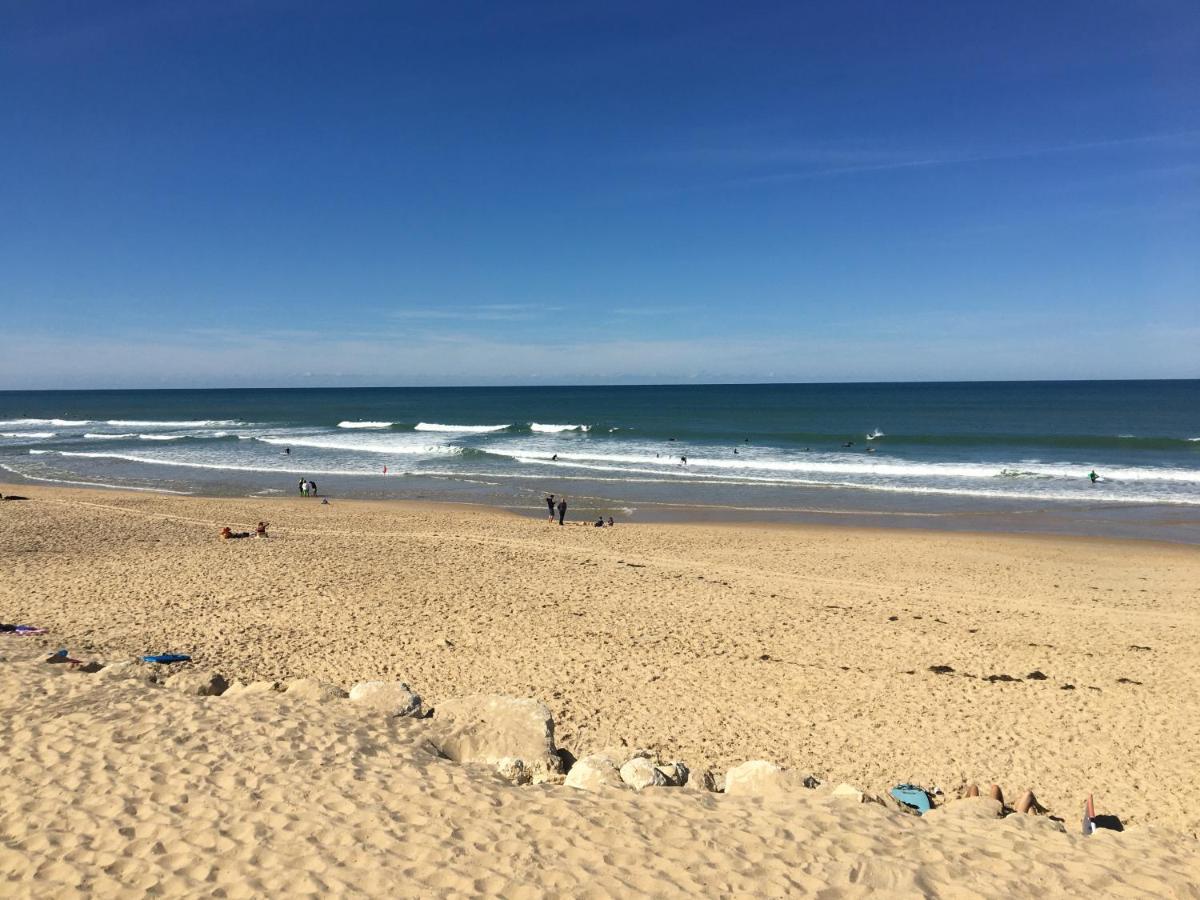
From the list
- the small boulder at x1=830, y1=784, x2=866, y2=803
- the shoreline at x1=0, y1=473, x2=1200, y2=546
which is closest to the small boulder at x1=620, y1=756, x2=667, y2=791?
the small boulder at x1=830, y1=784, x2=866, y2=803

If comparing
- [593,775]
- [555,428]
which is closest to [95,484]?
[593,775]

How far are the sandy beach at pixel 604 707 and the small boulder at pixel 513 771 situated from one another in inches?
5.2

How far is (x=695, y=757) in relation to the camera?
8008 millimetres

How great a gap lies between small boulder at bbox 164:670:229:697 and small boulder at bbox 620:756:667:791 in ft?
15.3

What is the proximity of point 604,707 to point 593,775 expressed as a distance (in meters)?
2.88

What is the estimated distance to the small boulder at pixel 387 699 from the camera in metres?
7.61

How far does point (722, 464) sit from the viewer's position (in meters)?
38.7

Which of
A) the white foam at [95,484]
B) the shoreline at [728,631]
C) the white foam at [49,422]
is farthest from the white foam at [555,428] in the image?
the white foam at [49,422]

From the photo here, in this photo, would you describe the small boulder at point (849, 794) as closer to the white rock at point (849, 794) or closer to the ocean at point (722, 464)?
the white rock at point (849, 794)

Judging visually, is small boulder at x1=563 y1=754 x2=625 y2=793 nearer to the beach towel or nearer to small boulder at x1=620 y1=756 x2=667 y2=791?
small boulder at x1=620 y1=756 x2=667 y2=791

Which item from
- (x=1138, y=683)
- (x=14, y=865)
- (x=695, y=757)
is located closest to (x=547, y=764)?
(x=695, y=757)

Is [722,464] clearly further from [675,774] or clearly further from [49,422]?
[49,422]

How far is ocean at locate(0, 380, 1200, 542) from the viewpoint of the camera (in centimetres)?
2683

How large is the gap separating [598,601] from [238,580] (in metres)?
7.42
